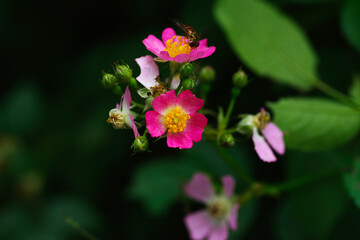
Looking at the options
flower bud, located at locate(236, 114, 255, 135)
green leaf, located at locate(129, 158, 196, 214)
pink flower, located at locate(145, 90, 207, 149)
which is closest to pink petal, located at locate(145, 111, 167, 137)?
pink flower, located at locate(145, 90, 207, 149)

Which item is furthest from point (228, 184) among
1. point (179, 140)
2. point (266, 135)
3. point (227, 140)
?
point (179, 140)

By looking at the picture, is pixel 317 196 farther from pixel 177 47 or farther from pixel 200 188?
pixel 177 47

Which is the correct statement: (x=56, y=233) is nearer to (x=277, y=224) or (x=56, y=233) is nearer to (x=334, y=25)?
(x=277, y=224)

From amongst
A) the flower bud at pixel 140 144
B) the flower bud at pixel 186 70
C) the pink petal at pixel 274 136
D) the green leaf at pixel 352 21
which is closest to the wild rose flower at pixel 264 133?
the pink petal at pixel 274 136

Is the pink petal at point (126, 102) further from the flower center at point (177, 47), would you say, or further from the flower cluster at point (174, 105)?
the flower center at point (177, 47)

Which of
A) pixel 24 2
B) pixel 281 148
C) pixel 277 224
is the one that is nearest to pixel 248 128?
pixel 281 148

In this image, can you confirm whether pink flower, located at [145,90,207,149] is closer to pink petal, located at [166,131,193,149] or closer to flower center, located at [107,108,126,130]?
pink petal, located at [166,131,193,149]
